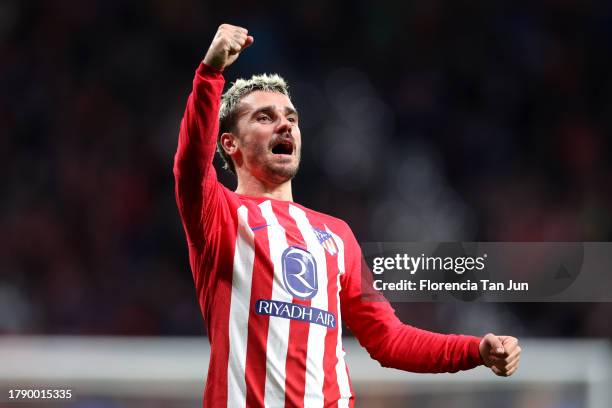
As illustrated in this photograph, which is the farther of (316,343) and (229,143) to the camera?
(229,143)

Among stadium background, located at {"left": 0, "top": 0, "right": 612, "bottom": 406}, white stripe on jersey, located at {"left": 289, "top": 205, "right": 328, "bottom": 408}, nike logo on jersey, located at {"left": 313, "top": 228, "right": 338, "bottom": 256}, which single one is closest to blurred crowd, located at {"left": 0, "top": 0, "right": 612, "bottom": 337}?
stadium background, located at {"left": 0, "top": 0, "right": 612, "bottom": 406}

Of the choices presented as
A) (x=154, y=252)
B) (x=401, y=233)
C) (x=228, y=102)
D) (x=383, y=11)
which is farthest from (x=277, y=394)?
(x=383, y=11)

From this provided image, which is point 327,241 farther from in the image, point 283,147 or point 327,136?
point 327,136

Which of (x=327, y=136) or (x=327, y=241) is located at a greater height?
(x=327, y=136)

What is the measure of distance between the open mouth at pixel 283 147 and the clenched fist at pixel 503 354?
87 centimetres

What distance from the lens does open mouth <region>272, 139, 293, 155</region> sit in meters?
2.93

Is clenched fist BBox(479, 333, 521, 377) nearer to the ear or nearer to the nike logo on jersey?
the nike logo on jersey

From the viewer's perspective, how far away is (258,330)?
8.38ft

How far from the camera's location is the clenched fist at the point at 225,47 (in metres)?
2.34

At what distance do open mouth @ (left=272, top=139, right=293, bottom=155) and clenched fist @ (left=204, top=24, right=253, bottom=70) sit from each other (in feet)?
1.93

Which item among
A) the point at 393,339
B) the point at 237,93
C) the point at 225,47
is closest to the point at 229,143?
the point at 237,93

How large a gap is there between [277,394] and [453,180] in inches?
145

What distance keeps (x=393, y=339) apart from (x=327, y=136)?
3.32 meters

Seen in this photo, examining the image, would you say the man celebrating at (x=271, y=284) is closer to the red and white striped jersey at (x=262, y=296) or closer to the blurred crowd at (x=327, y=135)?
the red and white striped jersey at (x=262, y=296)
